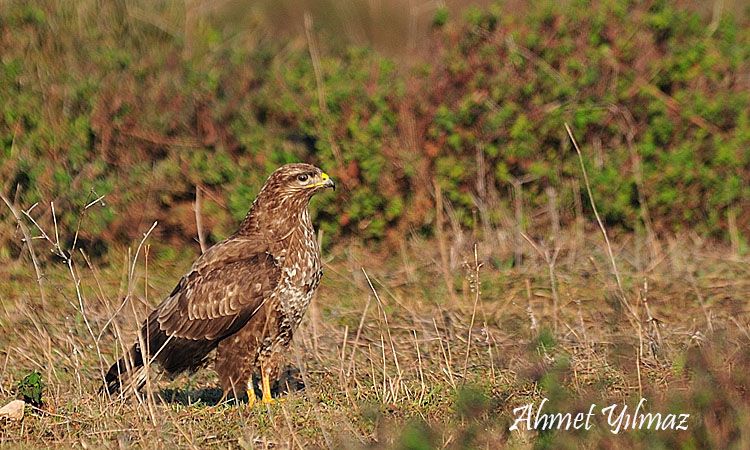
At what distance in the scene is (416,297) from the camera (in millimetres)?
8445

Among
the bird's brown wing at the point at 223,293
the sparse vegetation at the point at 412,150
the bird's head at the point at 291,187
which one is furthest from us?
the sparse vegetation at the point at 412,150

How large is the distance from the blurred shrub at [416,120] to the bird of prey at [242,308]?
284cm

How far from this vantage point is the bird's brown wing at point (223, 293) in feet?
20.4

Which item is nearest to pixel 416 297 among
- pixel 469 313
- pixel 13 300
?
pixel 469 313

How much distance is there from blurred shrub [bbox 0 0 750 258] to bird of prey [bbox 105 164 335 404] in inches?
112

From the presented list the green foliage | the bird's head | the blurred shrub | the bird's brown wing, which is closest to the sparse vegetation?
the blurred shrub

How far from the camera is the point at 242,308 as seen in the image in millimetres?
6219

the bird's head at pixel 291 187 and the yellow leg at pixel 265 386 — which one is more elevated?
the bird's head at pixel 291 187

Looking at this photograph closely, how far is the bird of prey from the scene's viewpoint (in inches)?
245

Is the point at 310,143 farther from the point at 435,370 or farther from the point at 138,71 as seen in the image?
the point at 435,370

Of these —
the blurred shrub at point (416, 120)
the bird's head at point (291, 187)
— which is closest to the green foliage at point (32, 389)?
the bird's head at point (291, 187)

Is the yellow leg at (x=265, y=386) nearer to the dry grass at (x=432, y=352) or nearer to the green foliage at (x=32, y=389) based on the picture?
the dry grass at (x=432, y=352)

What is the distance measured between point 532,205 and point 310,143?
5.70ft

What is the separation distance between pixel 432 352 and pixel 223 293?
1.45 m
